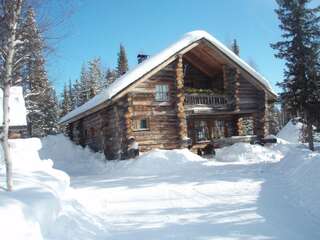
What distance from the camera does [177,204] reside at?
9.58 meters

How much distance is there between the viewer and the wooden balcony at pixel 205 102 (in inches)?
888

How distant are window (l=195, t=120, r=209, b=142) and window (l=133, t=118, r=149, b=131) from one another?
5053 millimetres

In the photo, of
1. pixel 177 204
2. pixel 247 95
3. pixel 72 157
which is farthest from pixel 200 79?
pixel 177 204

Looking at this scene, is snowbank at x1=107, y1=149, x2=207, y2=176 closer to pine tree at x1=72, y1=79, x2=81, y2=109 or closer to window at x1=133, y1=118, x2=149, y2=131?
window at x1=133, y1=118, x2=149, y2=131

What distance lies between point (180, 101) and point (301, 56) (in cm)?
735

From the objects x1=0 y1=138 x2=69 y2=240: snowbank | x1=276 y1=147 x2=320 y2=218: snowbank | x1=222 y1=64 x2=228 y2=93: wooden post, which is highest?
x1=222 y1=64 x2=228 y2=93: wooden post

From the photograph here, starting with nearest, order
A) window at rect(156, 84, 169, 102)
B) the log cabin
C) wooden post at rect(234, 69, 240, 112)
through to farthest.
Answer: the log cabin < window at rect(156, 84, 169, 102) < wooden post at rect(234, 69, 240, 112)

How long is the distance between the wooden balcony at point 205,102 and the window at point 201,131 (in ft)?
8.33

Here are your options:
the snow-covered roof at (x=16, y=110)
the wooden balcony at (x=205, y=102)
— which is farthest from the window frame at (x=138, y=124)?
the snow-covered roof at (x=16, y=110)

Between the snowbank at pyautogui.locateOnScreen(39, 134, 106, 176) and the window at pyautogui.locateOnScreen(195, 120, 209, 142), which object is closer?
the snowbank at pyautogui.locateOnScreen(39, 134, 106, 176)

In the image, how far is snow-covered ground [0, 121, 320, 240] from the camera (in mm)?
6609

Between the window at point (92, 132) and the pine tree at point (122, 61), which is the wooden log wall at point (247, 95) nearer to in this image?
the window at point (92, 132)

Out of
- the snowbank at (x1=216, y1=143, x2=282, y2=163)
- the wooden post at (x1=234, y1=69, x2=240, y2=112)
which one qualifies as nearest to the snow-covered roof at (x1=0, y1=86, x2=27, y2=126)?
the snowbank at (x1=216, y1=143, x2=282, y2=163)

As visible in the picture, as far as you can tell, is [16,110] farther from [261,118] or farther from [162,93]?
[261,118]
